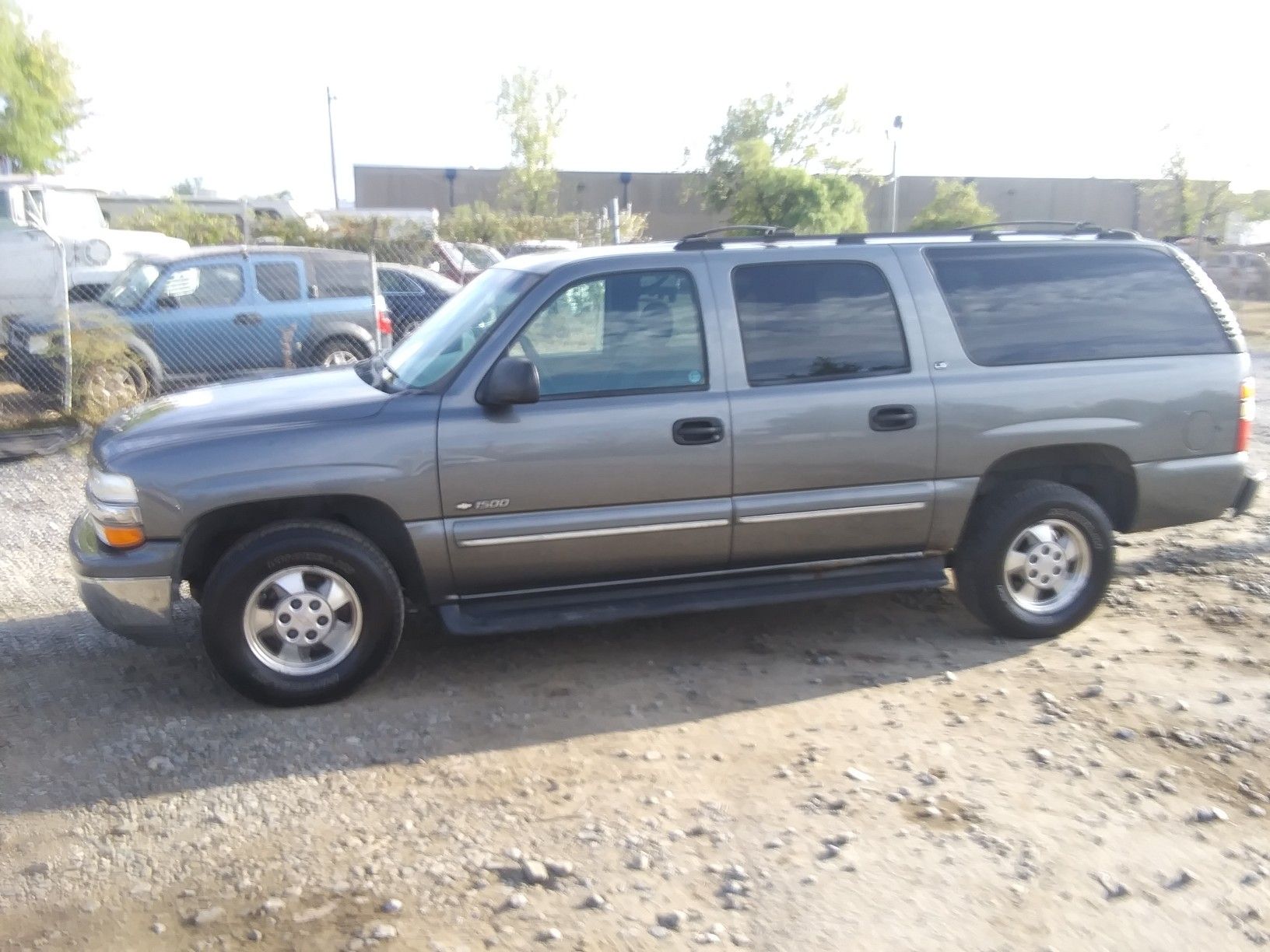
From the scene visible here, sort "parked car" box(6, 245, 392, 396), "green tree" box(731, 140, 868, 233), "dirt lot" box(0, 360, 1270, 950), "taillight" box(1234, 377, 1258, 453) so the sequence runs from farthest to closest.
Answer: "green tree" box(731, 140, 868, 233), "parked car" box(6, 245, 392, 396), "taillight" box(1234, 377, 1258, 453), "dirt lot" box(0, 360, 1270, 950)

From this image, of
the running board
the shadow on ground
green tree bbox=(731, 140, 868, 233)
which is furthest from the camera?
green tree bbox=(731, 140, 868, 233)

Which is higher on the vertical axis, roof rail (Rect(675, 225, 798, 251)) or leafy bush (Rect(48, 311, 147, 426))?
roof rail (Rect(675, 225, 798, 251))

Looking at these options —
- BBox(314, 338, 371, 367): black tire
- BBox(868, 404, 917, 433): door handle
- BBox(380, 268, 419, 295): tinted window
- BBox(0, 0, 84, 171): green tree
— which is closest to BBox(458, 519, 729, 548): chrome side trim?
BBox(868, 404, 917, 433): door handle

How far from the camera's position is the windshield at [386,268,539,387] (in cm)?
523

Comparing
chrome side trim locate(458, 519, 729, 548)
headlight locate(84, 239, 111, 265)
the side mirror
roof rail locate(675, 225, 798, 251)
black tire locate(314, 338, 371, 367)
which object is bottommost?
chrome side trim locate(458, 519, 729, 548)

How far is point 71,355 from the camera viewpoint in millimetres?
10367

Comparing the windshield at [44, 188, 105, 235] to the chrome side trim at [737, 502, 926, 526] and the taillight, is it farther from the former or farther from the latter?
the taillight

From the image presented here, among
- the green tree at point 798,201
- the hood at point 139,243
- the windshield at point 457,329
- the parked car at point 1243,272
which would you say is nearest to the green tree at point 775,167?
the green tree at point 798,201

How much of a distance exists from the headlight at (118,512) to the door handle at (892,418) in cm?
313

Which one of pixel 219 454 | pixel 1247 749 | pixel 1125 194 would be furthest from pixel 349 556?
pixel 1125 194

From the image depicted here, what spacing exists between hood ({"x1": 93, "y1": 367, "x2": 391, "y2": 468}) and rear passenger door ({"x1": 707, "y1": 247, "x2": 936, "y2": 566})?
161cm

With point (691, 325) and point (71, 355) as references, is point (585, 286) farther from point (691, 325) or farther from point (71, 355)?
point (71, 355)

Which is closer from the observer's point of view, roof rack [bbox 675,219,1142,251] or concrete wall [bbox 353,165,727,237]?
roof rack [bbox 675,219,1142,251]

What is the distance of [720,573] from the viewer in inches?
214
